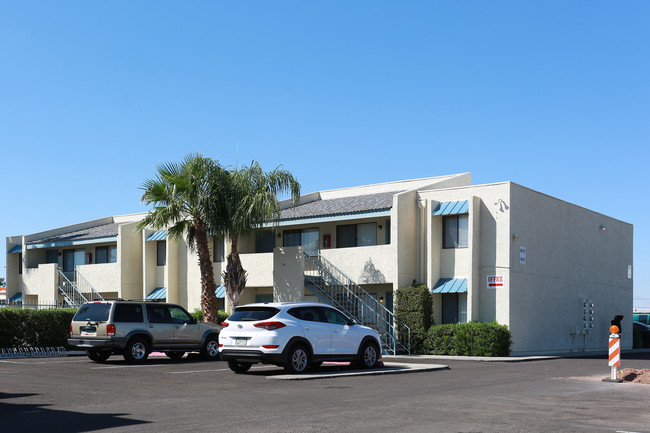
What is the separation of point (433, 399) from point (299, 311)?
18.0 feet

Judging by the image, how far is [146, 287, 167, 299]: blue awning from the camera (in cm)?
3747

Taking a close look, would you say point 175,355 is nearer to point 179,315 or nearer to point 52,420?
point 179,315

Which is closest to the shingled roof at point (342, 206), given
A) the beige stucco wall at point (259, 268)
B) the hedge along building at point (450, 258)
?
the hedge along building at point (450, 258)

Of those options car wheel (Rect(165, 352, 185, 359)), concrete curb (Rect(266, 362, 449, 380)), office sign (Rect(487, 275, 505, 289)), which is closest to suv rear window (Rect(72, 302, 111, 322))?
car wheel (Rect(165, 352, 185, 359))

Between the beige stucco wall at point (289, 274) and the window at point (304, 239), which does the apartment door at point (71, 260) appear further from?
the beige stucco wall at point (289, 274)

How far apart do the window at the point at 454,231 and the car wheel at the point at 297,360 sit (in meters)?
12.9

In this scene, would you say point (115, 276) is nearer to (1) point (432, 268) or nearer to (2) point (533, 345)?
(1) point (432, 268)

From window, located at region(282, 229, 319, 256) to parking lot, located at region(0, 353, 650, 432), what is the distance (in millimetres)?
13041

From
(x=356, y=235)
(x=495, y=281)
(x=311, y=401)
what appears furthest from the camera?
(x=356, y=235)

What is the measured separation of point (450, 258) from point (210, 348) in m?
10.6

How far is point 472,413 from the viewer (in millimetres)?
11195

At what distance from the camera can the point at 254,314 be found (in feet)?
57.4

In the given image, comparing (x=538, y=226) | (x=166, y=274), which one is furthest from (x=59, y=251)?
(x=538, y=226)

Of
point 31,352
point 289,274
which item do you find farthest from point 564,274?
point 31,352
